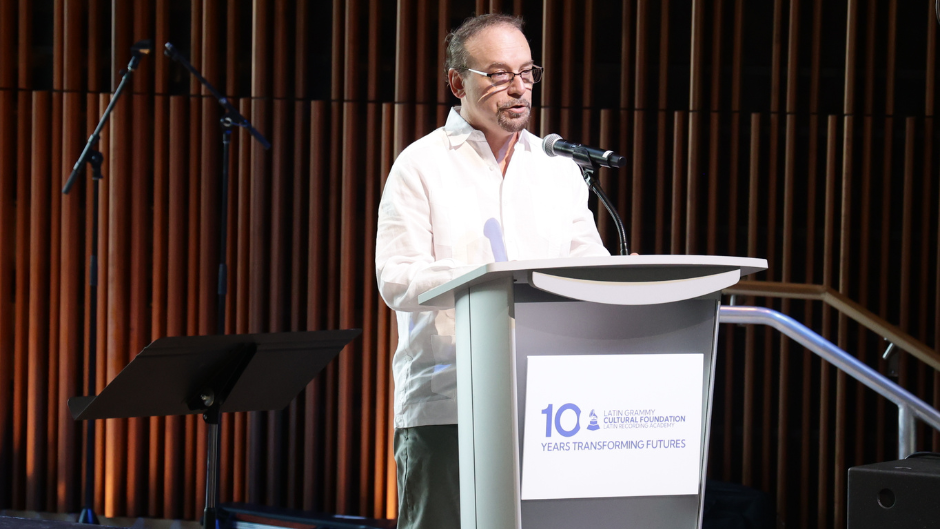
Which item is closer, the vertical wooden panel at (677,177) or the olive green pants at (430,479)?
the olive green pants at (430,479)

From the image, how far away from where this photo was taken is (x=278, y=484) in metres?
3.63

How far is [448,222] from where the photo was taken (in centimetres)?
154

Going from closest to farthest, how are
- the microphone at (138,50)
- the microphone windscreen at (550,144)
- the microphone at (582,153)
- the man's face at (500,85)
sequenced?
the microphone at (582,153) → the microphone windscreen at (550,144) → the man's face at (500,85) → the microphone at (138,50)

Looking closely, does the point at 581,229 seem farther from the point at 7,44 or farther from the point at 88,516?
the point at 7,44

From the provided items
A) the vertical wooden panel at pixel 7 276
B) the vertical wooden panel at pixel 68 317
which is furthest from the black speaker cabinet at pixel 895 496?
the vertical wooden panel at pixel 7 276

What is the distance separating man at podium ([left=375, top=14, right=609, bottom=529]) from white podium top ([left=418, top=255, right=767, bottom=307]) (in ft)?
1.25

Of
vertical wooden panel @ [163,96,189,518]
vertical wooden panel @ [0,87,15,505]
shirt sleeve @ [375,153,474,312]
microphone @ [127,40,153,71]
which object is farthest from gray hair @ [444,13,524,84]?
vertical wooden panel @ [0,87,15,505]

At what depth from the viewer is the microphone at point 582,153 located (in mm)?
1291

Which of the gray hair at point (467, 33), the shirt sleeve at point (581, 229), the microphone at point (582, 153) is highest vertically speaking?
the gray hair at point (467, 33)

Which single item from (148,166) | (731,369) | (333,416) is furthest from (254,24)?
(731,369)

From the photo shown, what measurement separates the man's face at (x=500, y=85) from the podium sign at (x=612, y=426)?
65 cm

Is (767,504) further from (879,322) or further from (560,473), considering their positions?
(560,473)

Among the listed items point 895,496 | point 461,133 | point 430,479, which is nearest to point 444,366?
point 430,479

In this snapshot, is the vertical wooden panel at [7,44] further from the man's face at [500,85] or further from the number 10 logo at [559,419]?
the number 10 logo at [559,419]
